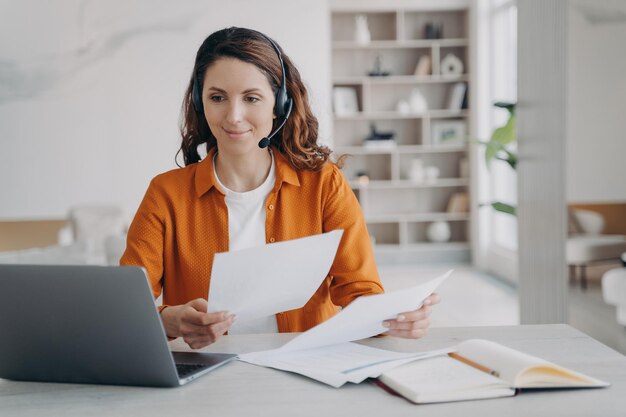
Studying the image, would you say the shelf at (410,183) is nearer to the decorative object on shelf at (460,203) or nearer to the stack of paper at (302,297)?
the decorative object on shelf at (460,203)

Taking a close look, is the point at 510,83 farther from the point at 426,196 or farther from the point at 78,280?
the point at 78,280

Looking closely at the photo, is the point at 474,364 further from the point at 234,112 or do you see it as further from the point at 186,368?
the point at 234,112

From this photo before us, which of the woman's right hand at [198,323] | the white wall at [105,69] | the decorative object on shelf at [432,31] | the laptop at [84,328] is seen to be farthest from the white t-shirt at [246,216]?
the decorative object on shelf at [432,31]

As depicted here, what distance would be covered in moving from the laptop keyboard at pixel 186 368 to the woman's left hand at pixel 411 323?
1.10 ft

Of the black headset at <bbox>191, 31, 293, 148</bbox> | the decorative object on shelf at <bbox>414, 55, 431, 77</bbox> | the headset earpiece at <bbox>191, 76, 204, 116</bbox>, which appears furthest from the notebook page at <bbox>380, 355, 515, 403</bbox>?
the decorative object on shelf at <bbox>414, 55, 431, 77</bbox>

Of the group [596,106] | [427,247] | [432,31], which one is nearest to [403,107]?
[432,31]

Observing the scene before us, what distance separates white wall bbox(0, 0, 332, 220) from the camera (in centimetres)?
622

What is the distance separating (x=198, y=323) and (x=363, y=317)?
0.93 feet

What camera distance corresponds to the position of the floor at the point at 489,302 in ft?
8.94

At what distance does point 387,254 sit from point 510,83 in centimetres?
187

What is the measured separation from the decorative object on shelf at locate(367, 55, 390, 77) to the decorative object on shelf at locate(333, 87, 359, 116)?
25cm

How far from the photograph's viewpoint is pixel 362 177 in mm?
7148

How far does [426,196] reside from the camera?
7.44m

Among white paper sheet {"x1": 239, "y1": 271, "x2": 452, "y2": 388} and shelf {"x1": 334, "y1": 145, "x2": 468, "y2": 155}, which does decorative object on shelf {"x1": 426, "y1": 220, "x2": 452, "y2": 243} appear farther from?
white paper sheet {"x1": 239, "y1": 271, "x2": 452, "y2": 388}
